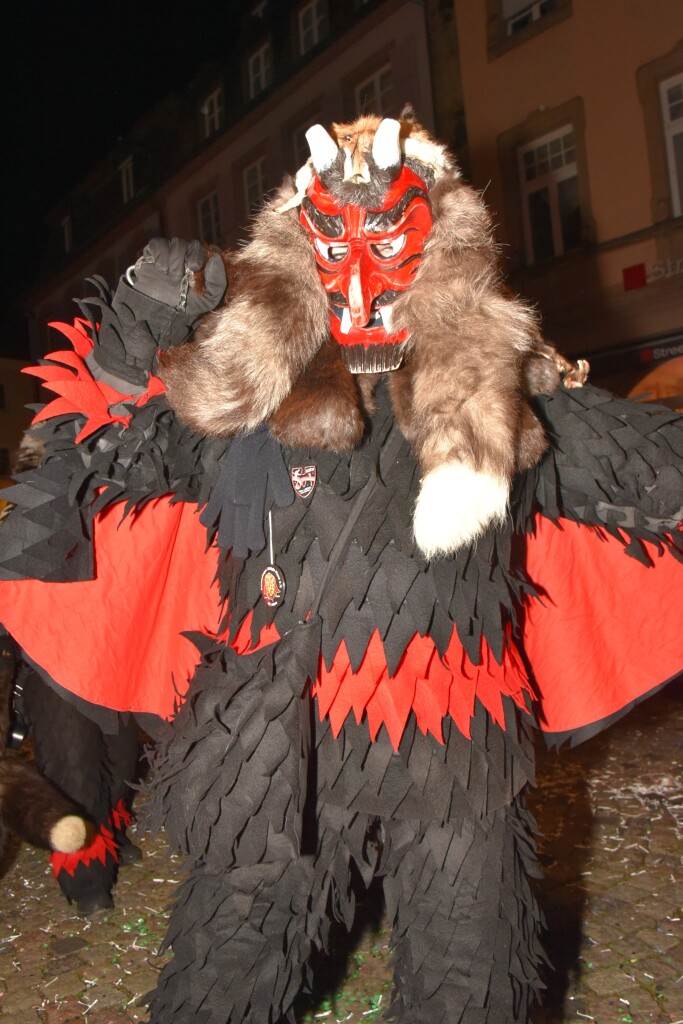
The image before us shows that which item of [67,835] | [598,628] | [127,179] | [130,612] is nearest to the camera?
[67,835]

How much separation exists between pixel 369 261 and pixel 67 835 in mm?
1002

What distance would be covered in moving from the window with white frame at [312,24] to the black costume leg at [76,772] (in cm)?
276

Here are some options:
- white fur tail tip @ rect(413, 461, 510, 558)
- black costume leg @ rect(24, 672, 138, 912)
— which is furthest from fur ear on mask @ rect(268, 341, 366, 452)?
black costume leg @ rect(24, 672, 138, 912)

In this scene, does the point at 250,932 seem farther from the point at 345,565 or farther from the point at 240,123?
the point at 240,123

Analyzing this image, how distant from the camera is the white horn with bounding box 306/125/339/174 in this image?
3.72 ft

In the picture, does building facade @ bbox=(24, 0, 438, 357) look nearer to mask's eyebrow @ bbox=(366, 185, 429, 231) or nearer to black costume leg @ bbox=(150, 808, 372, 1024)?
mask's eyebrow @ bbox=(366, 185, 429, 231)

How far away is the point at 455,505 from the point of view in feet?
3.33

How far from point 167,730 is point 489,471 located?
2.21ft

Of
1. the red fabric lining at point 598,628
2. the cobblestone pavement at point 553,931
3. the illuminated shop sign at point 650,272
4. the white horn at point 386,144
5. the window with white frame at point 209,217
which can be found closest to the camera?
the white horn at point 386,144

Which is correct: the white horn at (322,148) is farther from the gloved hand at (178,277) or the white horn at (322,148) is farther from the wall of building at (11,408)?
the wall of building at (11,408)

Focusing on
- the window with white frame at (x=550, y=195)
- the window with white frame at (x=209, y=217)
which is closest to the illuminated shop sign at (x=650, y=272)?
the window with white frame at (x=550, y=195)

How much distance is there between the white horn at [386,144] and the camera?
112 cm

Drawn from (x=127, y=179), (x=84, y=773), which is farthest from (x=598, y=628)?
(x=127, y=179)

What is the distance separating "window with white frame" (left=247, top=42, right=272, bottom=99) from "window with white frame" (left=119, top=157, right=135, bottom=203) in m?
0.58
